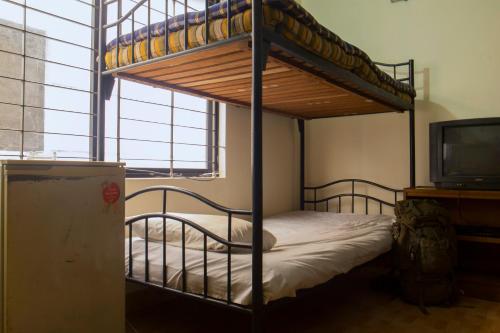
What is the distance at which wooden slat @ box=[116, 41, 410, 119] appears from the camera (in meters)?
1.76

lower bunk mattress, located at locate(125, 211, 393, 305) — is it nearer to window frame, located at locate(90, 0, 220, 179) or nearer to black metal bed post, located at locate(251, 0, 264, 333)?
black metal bed post, located at locate(251, 0, 264, 333)

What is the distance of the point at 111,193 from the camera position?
4.88 feet

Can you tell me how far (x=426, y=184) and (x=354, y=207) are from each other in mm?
683

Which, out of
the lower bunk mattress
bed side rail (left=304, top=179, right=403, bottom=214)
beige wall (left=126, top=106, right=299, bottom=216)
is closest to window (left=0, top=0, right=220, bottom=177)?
beige wall (left=126, top=106, right=299, bottom=216)

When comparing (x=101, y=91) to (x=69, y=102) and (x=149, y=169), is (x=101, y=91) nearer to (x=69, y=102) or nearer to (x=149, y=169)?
(x=69, y=102)

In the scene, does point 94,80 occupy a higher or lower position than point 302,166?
higher

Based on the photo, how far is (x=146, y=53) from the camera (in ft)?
6.01

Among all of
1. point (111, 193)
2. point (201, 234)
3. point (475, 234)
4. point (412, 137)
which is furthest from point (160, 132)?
point (475, 234)

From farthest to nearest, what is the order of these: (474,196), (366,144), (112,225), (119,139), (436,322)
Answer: (366,144) → (474,196) → (119,139) → (436,322) → (112,225)

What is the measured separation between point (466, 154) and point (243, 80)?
1.81 meters

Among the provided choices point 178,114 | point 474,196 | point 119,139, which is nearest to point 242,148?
point 178,114

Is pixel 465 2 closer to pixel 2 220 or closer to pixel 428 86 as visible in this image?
pixel 428 86

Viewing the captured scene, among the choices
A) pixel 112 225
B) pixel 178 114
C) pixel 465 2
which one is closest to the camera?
pixel 112 225

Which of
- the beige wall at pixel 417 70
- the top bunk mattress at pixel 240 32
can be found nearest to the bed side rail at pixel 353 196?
the beige wall at pixel 417 70
